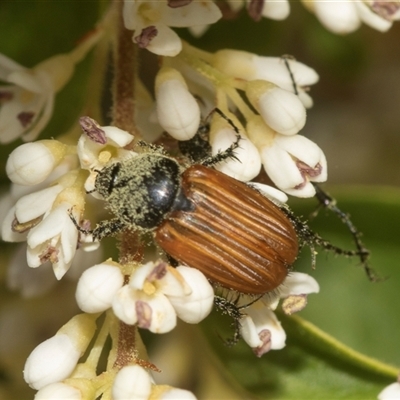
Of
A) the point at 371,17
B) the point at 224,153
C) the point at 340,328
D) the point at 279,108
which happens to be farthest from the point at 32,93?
the point at 340,328

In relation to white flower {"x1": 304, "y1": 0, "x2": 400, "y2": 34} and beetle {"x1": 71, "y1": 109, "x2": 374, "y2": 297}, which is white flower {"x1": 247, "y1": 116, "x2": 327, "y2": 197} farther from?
white flower {"x1": 304, "y1": 0, "x2": 400, "y2": 34}

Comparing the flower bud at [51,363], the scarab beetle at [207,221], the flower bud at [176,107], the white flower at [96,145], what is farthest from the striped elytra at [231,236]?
the flower bud at [51,363]

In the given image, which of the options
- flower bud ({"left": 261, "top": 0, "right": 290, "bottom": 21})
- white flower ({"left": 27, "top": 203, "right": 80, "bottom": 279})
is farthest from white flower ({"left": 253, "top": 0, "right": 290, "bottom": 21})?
white flower ({"left": 27, "top": 203, "right": 80, "bottom": 279})

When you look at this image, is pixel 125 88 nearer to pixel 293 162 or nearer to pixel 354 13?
pixel 293 162

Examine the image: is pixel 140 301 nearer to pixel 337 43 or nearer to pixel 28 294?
pixel 28 294

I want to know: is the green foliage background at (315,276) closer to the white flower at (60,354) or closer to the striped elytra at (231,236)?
the striped elytra at (231,236)

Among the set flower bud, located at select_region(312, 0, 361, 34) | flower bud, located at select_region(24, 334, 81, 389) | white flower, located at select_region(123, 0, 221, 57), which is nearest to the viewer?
flower bud, located at select_region(24, 334, 81, 389)
